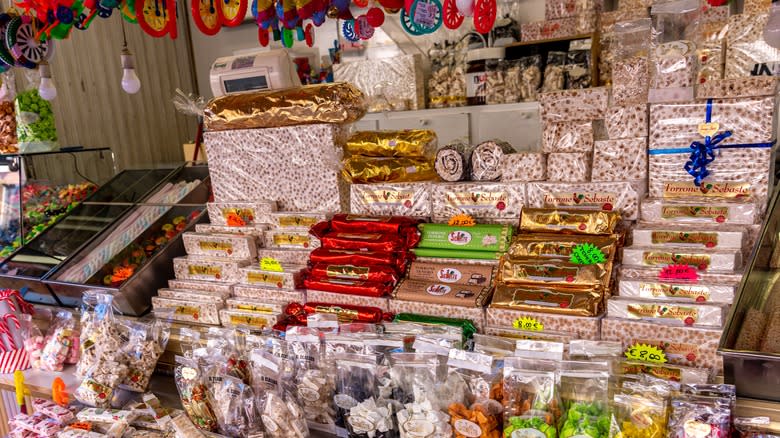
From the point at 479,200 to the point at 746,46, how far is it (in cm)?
261

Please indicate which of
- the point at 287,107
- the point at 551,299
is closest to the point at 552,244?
the point at 551,299

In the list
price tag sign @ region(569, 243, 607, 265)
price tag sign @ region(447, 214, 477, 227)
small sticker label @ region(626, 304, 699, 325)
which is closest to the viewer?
small sticker label @ region(626, 304, 699, 325)

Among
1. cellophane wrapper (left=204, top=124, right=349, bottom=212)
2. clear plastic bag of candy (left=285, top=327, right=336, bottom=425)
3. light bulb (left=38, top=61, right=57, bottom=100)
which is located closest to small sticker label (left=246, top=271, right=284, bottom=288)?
cellophane wrapper (left=204, top=124, right=349, bottom=212)

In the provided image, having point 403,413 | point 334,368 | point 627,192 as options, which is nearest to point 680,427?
point 403,413

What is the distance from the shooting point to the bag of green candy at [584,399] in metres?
1.34

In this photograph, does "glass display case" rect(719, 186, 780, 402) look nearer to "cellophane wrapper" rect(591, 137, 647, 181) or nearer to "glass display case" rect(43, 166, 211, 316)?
"cellophane wrapper" rect(591, 137, 647, 181)

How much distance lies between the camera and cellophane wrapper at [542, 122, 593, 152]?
195 cm

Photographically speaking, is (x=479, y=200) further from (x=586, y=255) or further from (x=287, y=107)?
(x=287, y=107)

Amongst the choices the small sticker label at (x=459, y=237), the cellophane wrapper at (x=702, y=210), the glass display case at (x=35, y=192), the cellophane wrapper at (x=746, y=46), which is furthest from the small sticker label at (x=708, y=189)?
the glass display case at (x=35, y=192)

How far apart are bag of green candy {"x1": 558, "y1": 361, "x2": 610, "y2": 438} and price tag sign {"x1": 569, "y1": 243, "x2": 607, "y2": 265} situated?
0.40 meters

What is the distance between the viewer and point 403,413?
1511 mm

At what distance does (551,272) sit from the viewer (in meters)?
1.79

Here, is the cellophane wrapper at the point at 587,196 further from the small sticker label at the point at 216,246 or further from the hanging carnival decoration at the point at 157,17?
the hanging carnival decoration at the point at 157,17

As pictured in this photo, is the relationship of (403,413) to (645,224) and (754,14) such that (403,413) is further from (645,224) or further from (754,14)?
(754,14)
